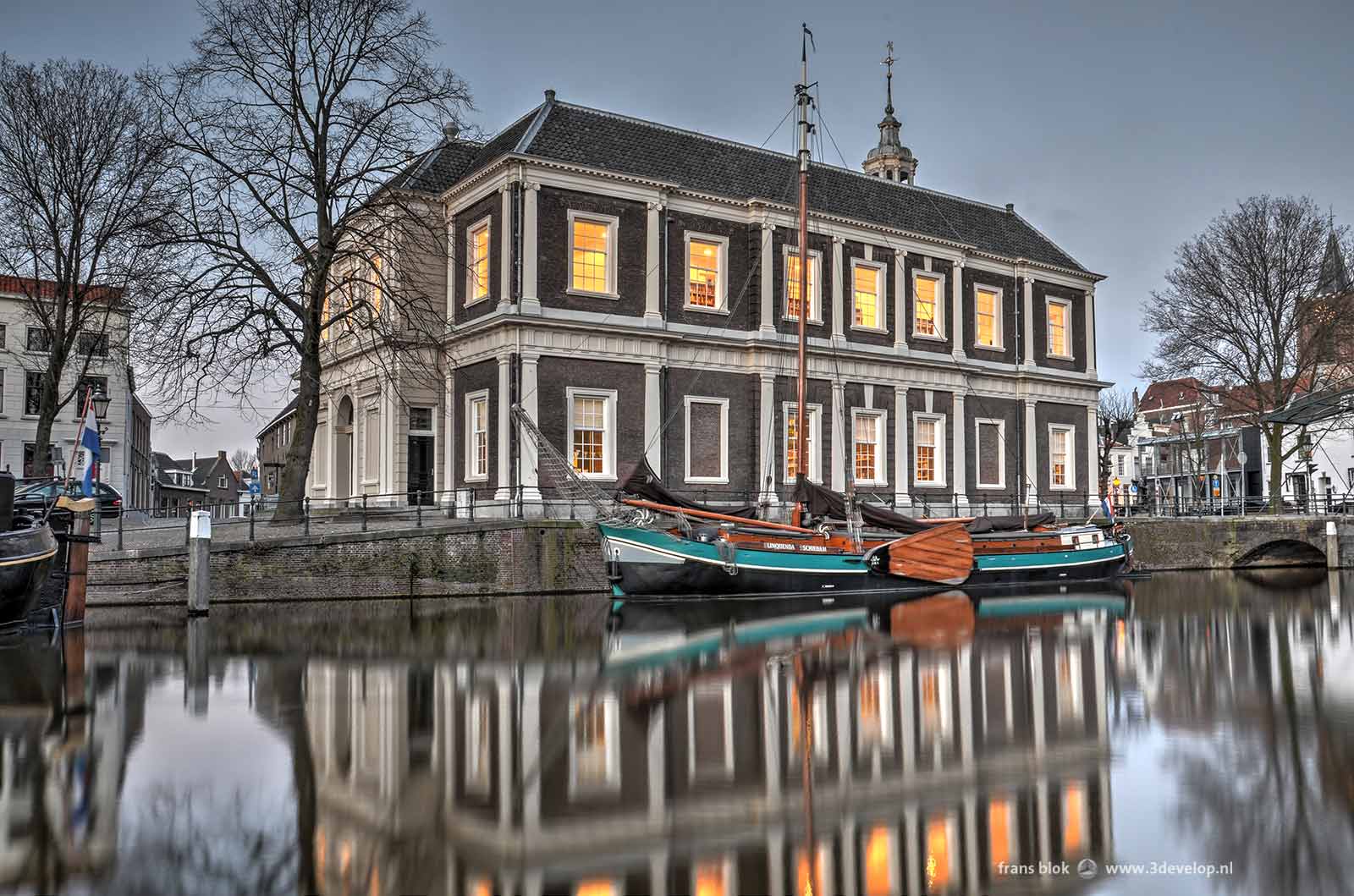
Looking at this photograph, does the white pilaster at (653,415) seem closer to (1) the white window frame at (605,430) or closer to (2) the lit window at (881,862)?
(1) the white window frame at (605,430)

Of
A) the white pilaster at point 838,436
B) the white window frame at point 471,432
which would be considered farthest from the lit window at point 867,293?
the white window frame at point 471,432

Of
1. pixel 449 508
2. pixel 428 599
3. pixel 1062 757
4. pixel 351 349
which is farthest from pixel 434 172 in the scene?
pixel 1062 757

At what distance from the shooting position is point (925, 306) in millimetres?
36125

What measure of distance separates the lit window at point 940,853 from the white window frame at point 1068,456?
35.6 m

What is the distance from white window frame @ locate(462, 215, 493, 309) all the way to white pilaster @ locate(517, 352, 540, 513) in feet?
8.61

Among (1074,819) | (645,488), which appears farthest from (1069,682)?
(645,488)

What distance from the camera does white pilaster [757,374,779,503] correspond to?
31.4 metres

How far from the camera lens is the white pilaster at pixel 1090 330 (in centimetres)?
4125

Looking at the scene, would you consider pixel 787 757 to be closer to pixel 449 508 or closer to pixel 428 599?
pixel 428 599

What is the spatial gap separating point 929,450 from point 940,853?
3165 centimetres

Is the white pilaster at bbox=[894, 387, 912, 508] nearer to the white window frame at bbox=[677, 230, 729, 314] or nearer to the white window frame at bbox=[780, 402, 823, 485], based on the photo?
the white window frame at bbox=[780, 402, 823, 485]

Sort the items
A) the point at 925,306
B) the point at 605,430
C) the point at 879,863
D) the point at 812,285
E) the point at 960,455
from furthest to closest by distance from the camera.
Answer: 1. the point at 960,455
2. the point at 925,306
3. the point at 812,285
4. the point at 605,430
5. the point at 879,863

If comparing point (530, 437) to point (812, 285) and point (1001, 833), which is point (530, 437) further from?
point (1001, 833)

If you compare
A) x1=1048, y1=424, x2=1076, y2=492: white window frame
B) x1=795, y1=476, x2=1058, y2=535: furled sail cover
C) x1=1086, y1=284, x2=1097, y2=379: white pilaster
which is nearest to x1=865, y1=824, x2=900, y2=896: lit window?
x1=795, y1=476, x2=1058, y2=535: furled sail cover
